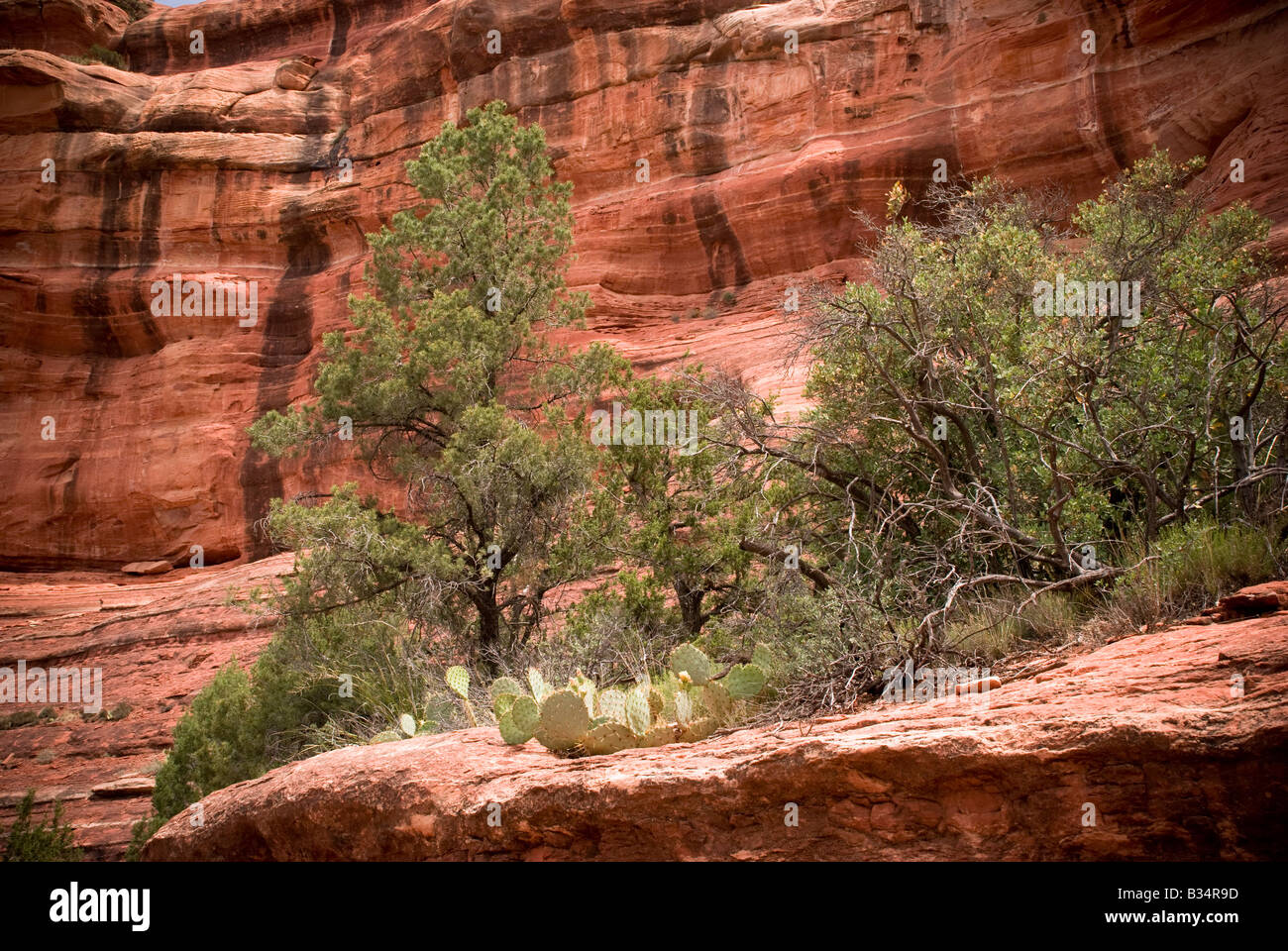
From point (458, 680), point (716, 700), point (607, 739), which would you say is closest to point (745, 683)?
point (716, 700)

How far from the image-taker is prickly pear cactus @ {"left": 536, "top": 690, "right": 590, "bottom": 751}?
659 cm

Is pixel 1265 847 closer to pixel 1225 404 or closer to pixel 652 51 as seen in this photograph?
pixel 1225 404

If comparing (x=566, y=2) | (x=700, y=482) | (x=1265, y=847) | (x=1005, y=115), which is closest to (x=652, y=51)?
(x=566, y=2)

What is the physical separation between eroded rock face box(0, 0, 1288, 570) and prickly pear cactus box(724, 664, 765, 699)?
1262cm

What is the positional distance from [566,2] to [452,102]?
4182mm

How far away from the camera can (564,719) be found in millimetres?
6617

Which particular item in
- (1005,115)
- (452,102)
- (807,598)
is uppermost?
(452,102)

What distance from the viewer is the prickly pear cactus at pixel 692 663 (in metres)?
7.32

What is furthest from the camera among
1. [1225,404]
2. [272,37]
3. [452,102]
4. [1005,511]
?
[272,37]

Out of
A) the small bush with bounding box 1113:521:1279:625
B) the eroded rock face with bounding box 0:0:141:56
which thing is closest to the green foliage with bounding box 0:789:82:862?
the small bush with bounding box 1113:521:1279:625

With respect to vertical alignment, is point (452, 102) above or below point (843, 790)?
above

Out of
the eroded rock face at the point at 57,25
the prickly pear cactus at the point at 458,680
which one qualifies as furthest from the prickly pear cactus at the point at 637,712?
the eroded rock face at the point at 57,25

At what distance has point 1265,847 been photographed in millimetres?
4258

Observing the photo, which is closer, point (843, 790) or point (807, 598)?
point (843, 790)
